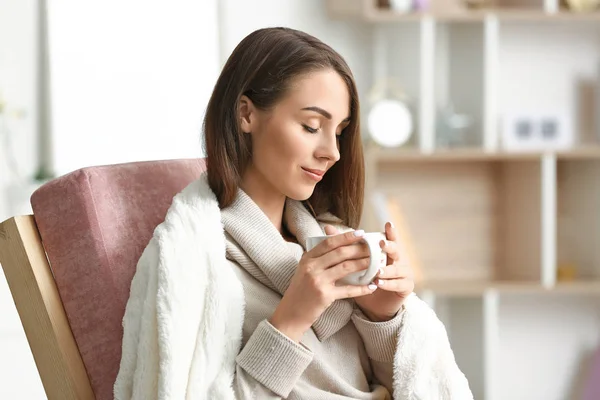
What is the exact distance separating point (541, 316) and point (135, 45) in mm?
1888

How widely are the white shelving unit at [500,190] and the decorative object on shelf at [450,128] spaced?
0.03m

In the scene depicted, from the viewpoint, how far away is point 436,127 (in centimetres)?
335

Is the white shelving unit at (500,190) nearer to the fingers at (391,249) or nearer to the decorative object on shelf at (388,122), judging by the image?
the decorative object on shelf at (388,122)

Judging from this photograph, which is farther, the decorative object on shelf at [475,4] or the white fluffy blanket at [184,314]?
the decorative object on shelf at [475,4]

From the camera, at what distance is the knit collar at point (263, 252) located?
1398mm

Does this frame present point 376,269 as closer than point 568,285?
Yes

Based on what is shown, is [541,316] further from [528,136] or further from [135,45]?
[135,45]

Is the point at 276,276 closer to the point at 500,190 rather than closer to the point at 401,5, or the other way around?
the point at 401,5


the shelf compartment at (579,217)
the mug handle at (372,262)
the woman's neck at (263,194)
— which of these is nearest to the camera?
the mug handle at (372,262)

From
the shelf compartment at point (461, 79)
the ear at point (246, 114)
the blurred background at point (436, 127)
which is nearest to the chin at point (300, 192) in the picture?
the ear at point (246, 114)

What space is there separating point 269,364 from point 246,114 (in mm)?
398

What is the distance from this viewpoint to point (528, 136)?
3.38 m

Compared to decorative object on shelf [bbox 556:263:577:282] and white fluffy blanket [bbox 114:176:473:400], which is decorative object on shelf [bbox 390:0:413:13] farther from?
white fluffy blanket [bbox 114:176:473:400]

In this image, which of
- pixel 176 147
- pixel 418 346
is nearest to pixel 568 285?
pixel 176 147
